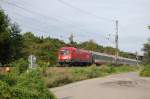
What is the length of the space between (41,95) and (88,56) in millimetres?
48131

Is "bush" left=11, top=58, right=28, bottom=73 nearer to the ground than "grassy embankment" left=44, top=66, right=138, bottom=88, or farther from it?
farther from it

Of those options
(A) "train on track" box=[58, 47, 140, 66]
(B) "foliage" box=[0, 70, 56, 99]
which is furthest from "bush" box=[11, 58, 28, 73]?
(A) "train on track" box=[58, 47, 140, 66]

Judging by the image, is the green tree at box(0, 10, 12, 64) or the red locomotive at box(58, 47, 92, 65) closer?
the green tree at box(0, 10, 12, 64)

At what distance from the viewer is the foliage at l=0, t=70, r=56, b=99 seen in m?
12.9

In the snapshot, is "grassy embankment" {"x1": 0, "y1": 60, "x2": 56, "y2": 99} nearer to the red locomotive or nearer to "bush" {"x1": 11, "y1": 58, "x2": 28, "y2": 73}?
"bush" {"x1": 11, "y1": 58, "x2": 28, "y2": 73}

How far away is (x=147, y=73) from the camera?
1646 inches

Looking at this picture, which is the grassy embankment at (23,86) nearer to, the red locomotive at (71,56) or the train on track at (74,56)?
the red locomotive at (71,56)

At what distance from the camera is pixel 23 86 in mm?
14180

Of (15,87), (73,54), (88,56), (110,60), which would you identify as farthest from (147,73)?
(110,60)

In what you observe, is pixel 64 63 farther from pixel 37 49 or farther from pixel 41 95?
pixel 41 95

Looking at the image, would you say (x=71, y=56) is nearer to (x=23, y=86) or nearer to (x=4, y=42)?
(x=4, y=42)

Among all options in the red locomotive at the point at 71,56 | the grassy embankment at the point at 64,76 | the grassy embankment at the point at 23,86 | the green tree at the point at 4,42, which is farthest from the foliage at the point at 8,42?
the grassy embankment at the point at 23,86

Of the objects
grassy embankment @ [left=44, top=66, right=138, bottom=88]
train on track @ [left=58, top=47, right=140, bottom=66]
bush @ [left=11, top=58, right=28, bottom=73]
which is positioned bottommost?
grassy embankment @ [left=44, top=66, right=138, bottom=88]

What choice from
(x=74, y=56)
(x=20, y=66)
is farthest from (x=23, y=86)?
(x=74, y=56)
